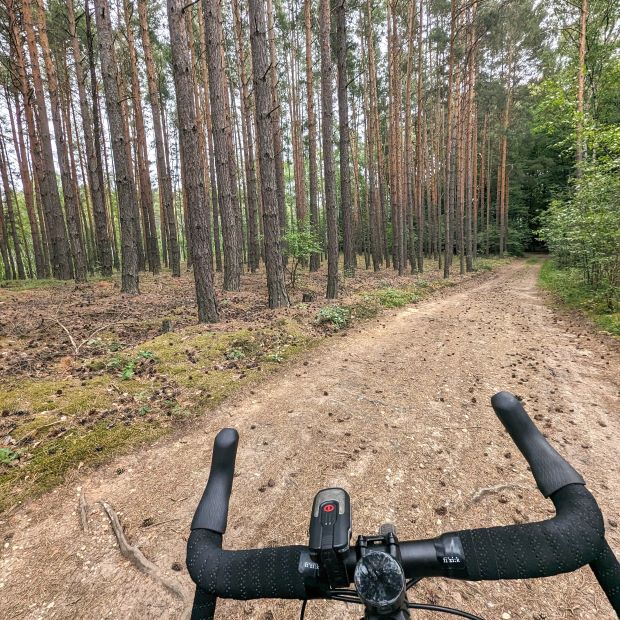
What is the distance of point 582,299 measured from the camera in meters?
10.2

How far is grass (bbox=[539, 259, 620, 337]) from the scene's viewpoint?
293 inches

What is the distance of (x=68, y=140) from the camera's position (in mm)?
19016

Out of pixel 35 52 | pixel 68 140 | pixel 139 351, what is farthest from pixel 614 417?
pixel 68 140

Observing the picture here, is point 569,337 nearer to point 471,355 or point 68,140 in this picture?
point 471,355

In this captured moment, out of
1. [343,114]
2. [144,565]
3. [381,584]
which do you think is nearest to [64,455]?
[144,565]

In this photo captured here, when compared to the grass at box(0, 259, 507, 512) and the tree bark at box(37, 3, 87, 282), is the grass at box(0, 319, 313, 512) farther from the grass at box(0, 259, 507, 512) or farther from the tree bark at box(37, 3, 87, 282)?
the tree bark at box(37, 3, 87, 282)

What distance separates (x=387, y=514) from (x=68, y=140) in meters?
24.7

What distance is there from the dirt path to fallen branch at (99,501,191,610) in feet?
0.13

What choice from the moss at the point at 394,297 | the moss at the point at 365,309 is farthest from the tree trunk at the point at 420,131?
the moss at the point at 365,309

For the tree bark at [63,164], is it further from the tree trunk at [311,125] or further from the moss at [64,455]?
the moss at [64,455]

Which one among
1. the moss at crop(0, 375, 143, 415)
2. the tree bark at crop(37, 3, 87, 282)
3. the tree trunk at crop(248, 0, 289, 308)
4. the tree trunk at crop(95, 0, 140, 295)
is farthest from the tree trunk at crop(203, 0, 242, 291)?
the moss at crop(0, 375, 143, 415)

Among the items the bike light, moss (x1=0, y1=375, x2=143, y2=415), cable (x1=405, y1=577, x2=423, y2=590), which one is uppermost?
the bike light

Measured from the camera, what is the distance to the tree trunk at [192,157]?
263 inches

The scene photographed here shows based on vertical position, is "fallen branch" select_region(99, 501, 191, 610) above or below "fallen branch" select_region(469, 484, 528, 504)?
above
